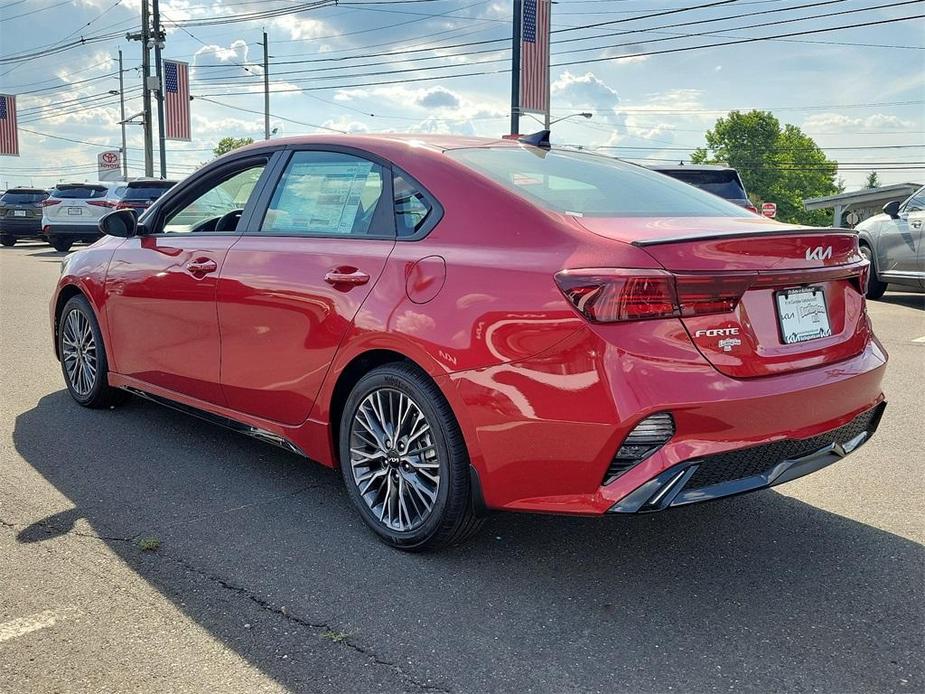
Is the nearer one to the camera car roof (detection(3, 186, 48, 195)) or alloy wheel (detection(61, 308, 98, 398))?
alloy wheel (detection(61, 308, 98, 398))

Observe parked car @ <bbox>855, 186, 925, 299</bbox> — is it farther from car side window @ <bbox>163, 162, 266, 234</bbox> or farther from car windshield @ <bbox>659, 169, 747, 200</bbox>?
car side window @ <bbox>163, 162, 266, 234</bbox>

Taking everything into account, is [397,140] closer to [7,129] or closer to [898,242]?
[898,242]

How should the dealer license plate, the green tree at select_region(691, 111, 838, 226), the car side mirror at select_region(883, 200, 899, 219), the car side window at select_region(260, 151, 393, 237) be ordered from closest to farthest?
the dealer license plate, the car side window at select_region(260, 151, 393, 237), the car side mirror at select_region(883, 200, 899, 219), the green tree at select_region(691, 111, 838, 226)

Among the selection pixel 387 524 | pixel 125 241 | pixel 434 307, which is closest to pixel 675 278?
pixel 434 307

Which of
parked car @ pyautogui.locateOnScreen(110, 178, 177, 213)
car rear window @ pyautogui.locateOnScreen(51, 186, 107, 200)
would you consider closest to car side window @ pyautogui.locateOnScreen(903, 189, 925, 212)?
parked car @ pyautogui.locateOnScreen(110, 178, 177, 213)

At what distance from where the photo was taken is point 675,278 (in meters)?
2.67

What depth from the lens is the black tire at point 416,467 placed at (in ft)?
10.1

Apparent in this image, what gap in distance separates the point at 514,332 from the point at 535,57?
2033 cm

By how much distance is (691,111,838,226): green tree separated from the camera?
102062mm

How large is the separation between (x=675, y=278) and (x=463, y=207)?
89 cm

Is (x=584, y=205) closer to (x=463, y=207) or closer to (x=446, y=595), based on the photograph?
(x=463, y=207)

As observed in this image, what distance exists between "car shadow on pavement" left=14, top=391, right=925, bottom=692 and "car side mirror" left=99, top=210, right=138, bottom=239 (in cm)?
139

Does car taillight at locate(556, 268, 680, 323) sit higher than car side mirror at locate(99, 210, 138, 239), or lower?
lower

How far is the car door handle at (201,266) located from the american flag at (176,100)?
32.3 metres
